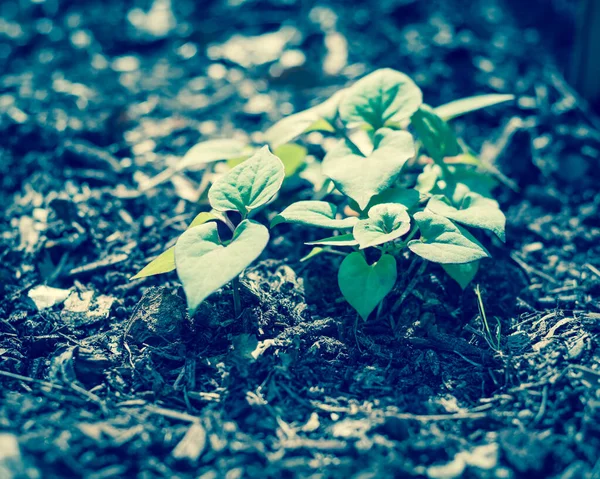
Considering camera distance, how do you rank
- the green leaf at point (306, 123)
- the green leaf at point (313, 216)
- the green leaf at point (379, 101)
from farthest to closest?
the green leaf at point (306, 123) → the green leaf at point (379, 101) → the green leaf at point (313, 216)

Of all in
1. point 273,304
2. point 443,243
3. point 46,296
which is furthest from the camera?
point 46,296

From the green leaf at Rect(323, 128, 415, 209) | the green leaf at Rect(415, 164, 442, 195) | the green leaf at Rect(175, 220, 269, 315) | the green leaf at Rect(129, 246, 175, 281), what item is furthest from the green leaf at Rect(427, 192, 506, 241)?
the green leaf at Rect(129, 246, 175, 281)

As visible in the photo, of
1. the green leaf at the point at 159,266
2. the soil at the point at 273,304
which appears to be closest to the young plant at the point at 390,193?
the soil at the point at 273,304

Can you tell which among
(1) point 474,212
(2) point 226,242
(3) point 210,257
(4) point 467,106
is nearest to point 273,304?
(2) point 226,242

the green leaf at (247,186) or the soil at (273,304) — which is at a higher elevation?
the green leaf at (247,186)

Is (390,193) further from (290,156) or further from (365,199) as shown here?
(290,156)

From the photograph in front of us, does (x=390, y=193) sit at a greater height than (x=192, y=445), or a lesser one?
greater

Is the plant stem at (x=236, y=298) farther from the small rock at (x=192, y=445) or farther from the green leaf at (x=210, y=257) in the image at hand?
the small rock at (x=192, y=445)

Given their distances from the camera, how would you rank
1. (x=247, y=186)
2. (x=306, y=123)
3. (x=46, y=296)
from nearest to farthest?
→ (x=247, y=186), (x=46, y=296), (x=306, y=123)
